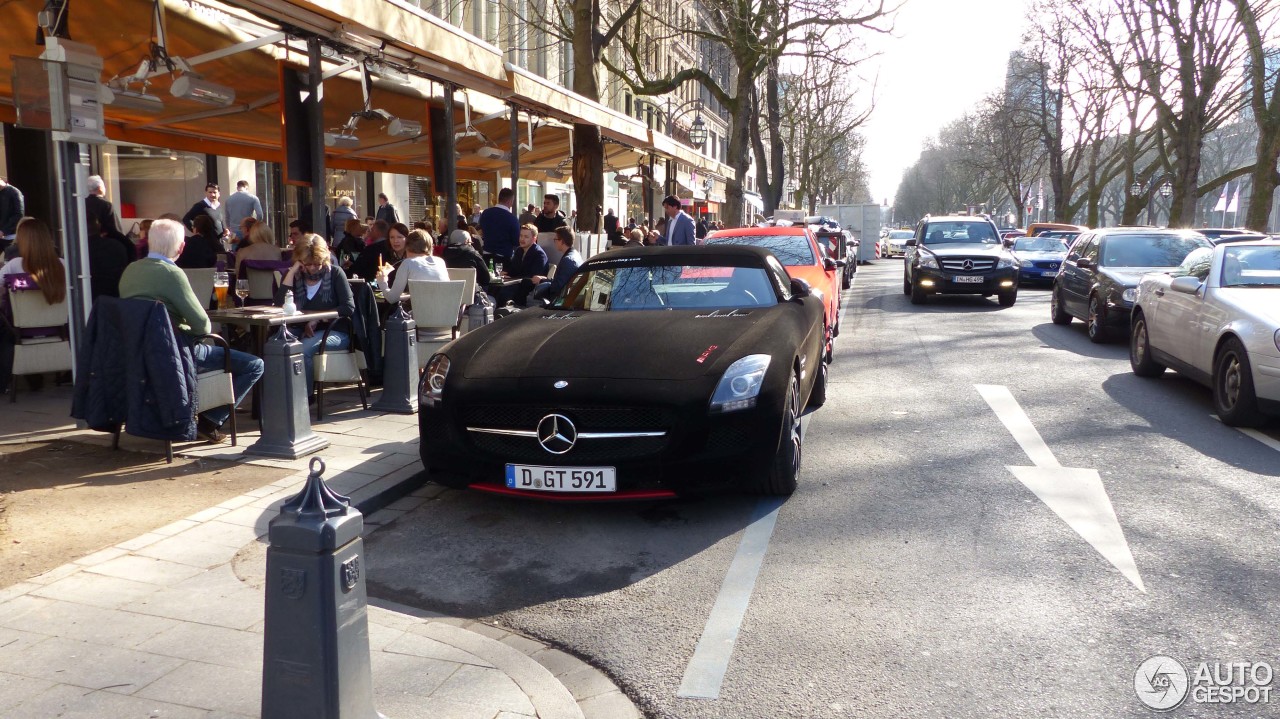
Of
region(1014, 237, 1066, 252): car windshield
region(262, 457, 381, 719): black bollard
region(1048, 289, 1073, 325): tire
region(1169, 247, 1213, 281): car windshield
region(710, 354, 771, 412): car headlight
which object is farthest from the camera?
region(1014, 237, 1066, 252): car windshield

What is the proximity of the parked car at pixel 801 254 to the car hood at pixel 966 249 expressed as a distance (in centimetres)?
755

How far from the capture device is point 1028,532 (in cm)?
516

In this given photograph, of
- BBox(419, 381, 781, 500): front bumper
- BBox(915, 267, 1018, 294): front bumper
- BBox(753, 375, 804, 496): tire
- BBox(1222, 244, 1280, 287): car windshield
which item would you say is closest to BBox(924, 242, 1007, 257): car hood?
BBox(915, 267, 1018, 294): front bumper

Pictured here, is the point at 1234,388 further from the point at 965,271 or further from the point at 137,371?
the point at 965,271

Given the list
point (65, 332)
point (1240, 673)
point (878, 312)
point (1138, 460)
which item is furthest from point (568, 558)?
point (878, 312)

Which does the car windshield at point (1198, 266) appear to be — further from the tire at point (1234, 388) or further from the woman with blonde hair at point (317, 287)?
the woman with blonde hair at point (317, 287)

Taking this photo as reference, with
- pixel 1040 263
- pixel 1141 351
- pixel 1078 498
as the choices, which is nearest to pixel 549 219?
pixel 1141 351

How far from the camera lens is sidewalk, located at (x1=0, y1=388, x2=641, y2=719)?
3.21 meters

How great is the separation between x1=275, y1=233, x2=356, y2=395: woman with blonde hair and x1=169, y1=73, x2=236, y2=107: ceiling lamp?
204 centimetres

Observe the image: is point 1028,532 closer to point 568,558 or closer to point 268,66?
point 568,558

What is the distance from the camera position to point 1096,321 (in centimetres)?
1331

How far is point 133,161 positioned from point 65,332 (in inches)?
440

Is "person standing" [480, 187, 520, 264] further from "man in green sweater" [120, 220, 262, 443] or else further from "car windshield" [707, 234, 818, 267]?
"man in green sweater" [120, 220, 262, 443]

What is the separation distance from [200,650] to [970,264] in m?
17.7
